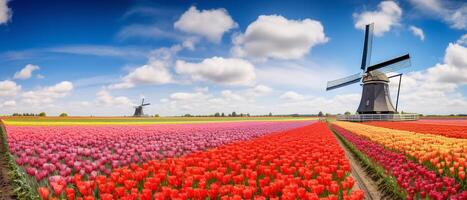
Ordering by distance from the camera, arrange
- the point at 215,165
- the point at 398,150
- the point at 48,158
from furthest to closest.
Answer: the point at 398,150 → the point at 48,158 → the point at 215,165

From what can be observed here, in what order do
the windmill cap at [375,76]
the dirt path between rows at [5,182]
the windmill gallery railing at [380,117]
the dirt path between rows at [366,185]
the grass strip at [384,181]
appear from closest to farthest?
the dirt path between rows at [5,182]
the grass strip at [384,181]
the dirt path between rows at [366,185]
the windmill gallery railing at [380,117]
the windmill cap at [375,76]

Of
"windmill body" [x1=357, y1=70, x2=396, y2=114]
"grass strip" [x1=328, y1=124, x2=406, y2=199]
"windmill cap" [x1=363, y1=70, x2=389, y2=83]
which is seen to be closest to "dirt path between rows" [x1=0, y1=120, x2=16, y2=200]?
"grass strip" [x1=328, y1=124, x2=406, y2=199]

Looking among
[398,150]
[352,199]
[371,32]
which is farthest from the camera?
[371,32]

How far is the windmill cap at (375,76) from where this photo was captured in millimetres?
47438

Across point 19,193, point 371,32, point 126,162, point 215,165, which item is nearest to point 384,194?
point 215,165

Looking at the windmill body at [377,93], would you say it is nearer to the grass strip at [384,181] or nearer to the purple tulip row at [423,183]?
the grass strip at [384,181]

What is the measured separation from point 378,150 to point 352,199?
7.61 m

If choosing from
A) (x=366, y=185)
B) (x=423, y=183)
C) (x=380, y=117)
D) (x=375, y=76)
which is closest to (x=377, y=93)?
(x=375, y=76)

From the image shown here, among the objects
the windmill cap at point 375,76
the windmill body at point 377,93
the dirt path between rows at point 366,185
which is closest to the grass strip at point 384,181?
the dirt path between rows at point 366,185

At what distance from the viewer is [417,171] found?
6.74m

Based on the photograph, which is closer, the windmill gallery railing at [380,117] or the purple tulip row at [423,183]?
the purple tulip row at [423,183]

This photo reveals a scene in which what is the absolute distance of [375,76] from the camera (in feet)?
156

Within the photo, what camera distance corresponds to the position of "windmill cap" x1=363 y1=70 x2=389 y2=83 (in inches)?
1868

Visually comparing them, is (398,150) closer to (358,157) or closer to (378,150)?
(378,150)
